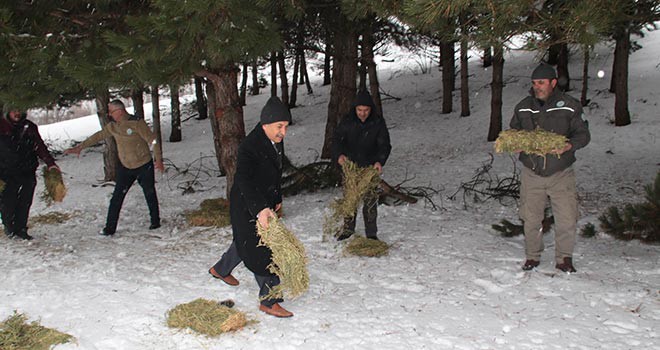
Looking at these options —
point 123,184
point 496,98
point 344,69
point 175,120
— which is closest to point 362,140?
point 123,184

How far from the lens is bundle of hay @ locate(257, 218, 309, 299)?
411 cm

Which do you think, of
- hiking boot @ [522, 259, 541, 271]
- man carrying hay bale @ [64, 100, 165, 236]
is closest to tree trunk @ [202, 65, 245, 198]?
man carrying hay bale @ [64, 100, 165, 236]

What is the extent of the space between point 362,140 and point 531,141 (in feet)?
6.80

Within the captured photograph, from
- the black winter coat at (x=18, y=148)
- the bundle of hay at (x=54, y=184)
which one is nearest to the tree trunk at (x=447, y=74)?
the bundle of hay at (x=54, y=184)

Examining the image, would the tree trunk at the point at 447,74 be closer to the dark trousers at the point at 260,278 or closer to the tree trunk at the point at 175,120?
the tree trunk at the point at 175,120

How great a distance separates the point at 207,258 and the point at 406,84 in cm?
2107

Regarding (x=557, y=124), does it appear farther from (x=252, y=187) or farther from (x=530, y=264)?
(x=252, y=187)

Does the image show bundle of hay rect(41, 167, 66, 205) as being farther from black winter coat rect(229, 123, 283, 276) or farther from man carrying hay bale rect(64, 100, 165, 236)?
black winter coat rect(229, 123, 283, 276)

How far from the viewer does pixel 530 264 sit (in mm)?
5391

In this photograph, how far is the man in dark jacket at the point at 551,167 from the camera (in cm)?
496

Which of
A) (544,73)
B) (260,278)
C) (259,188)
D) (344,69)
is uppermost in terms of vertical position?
(344,69)

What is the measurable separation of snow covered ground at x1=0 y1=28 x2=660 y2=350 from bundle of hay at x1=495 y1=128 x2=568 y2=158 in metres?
0.89

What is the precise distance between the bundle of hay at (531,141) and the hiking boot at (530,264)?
4.01ft

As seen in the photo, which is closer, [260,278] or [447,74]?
[260,278]
